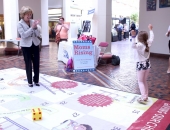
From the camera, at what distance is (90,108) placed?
128 inches

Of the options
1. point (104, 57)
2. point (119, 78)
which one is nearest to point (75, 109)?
point (119, 78)

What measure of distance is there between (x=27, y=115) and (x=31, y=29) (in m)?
1.73

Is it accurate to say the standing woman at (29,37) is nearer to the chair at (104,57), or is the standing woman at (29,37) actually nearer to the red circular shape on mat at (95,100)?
the red circular shape on mat at (95,100)

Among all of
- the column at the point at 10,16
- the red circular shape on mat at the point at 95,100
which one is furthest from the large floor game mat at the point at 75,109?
the column at the point at 10,16

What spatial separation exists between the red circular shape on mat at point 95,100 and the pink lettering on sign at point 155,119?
686 mm

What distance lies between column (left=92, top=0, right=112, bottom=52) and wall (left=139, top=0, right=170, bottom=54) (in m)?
2.61

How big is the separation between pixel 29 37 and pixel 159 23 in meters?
6.33

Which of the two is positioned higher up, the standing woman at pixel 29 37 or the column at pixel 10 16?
the column at pixel 10 16

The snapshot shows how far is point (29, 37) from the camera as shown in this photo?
417 centimetres

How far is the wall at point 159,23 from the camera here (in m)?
8.59

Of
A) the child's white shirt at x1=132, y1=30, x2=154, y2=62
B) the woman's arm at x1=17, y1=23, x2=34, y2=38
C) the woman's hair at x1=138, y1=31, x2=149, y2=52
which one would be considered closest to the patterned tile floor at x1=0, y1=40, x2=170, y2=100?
the child's white shirt at x1=132, y1=30, x2=154, y2=62

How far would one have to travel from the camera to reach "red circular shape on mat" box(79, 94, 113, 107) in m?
3.40

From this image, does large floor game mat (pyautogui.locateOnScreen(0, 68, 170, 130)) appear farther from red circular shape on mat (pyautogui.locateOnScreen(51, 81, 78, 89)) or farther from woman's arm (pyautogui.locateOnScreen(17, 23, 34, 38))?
woman's arm (pyautogui.locateOnScreen(17, 23, 34, 38))

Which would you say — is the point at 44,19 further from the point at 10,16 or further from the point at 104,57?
the point at 104,57
